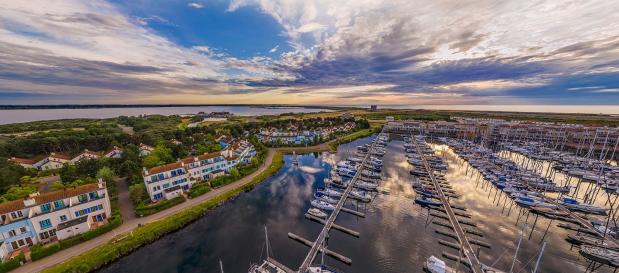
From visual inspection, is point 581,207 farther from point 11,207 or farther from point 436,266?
point 11,207

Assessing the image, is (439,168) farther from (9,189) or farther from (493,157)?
(9,189)

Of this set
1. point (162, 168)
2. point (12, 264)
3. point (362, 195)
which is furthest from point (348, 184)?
point (12, 264)

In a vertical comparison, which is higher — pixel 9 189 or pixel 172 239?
pixel 9 189

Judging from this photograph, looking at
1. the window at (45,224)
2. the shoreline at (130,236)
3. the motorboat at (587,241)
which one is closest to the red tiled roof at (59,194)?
the window at (45,224)

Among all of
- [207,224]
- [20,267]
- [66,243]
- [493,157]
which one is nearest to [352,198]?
[207,224]

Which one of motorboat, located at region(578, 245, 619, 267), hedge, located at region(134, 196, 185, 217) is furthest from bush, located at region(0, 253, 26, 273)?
motorboat, located at region(578, 245, 619, 267)

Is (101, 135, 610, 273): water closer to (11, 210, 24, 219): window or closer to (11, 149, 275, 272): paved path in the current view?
(11, 149, 275, 272): paved path
